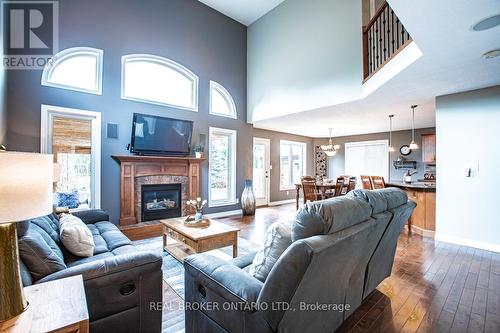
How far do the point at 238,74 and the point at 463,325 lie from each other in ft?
20.1

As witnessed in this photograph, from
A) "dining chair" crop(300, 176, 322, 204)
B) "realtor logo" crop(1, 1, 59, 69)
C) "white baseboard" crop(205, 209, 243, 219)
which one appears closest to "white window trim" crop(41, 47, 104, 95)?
"realtor logo" crop(1, 1, 59, 69)

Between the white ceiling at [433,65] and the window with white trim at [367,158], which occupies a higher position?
the white ceiling at [433,65]

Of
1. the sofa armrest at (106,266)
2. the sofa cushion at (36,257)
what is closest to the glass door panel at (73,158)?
the sofa cushion at (36,257)

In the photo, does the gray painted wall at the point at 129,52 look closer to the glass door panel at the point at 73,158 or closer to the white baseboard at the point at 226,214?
the white baseboard at the point at 226,214

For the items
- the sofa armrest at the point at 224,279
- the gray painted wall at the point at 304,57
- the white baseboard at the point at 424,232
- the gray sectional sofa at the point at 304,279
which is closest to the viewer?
the gray sectional sofa at the point at 304,279

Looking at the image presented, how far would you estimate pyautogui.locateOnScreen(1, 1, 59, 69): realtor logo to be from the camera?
10.9 ft

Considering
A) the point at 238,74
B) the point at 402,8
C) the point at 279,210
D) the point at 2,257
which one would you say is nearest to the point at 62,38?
the point at 238,74

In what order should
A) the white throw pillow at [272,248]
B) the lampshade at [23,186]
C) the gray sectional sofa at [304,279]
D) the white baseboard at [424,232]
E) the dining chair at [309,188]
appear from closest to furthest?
the lampshade at [23,186]
the gray sectional sofa at [304,279]
the white throw pillow at [272,248]
the white baseboard at [424,232]
the dining chair at [309,188]

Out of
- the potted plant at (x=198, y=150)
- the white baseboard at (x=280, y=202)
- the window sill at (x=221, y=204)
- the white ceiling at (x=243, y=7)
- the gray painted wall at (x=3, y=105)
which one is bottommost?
the white baseboard at (x=280, y=202)

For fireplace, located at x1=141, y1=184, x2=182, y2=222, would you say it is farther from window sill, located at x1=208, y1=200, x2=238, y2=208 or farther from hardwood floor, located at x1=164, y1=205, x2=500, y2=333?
hardwood floor, located at x1=164, y1=205, x2=500, y2=333

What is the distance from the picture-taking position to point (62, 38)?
3.72m

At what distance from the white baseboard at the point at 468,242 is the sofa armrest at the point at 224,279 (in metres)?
4.13

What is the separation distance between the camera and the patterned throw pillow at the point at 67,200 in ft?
11.5

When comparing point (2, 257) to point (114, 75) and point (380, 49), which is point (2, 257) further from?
point (380, 49)
